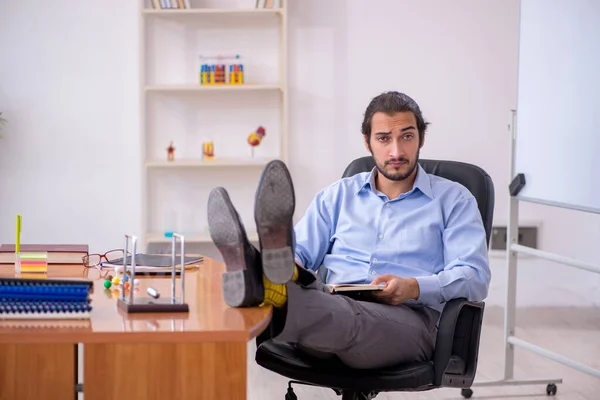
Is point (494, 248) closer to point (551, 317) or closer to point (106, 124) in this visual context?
point (551, 317)

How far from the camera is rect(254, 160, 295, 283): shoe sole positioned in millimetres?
1741

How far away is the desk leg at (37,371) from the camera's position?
1564 millimetres

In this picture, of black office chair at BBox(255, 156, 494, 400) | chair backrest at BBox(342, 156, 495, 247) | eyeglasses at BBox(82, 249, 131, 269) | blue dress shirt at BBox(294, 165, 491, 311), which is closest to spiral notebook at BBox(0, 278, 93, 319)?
black office chair at BBox(255, 156, 494, 400)

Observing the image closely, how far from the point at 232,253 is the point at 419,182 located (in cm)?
91

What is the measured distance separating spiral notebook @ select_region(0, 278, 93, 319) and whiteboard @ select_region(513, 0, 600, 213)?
186 cm

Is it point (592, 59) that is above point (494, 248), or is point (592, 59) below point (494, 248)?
above

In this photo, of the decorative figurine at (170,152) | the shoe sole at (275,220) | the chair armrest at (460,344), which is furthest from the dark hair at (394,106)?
the decorative figurine at (170,152)

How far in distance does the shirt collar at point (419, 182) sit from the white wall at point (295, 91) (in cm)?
213

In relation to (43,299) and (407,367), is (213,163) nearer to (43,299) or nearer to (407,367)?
(407,367)

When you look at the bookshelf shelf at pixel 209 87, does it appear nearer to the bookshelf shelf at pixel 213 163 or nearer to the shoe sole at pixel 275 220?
the bookshelf shelf at pixel 213 163

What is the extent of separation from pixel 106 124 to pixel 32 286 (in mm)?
3091

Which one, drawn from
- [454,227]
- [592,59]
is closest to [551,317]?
[592,59]

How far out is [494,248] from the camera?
15.9 ft

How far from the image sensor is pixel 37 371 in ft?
5.15
